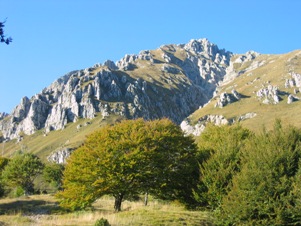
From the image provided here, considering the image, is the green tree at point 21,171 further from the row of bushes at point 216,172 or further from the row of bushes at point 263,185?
the row of bushes at point 263,185

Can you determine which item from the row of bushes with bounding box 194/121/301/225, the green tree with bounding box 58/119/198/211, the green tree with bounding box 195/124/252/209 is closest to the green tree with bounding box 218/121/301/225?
the row of bushes with bounding box 194/121/301/225

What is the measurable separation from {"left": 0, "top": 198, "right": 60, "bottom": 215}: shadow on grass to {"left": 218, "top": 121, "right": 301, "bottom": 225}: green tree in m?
27.3

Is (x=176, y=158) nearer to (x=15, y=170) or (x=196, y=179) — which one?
(x=196, y=179)

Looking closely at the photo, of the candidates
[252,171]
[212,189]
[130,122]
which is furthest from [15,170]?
[252,171]

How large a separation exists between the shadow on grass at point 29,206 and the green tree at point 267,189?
2727cm

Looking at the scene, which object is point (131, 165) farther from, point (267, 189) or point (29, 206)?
point (29, 206)

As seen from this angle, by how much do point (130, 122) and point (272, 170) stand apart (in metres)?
15.0

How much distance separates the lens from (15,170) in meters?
74.1

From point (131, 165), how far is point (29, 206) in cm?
2592

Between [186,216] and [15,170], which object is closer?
[186,216]

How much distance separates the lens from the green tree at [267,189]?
69.8 ft

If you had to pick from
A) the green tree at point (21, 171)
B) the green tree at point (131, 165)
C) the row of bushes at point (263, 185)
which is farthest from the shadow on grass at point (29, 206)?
the row of bushes at point (263, 185)

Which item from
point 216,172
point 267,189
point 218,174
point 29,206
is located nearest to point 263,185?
point 267,189

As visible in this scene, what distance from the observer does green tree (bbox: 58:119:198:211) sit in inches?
1118
